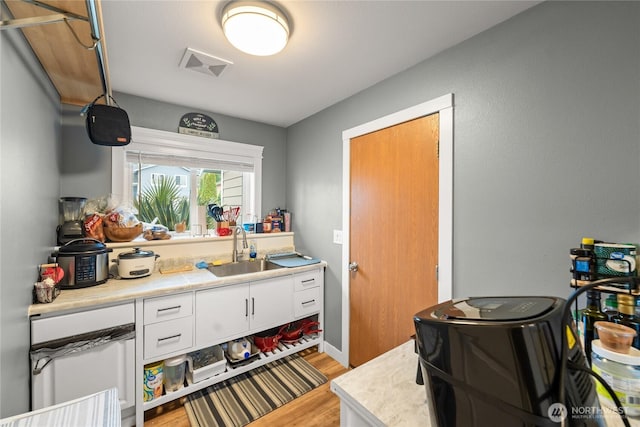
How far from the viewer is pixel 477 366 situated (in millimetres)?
435

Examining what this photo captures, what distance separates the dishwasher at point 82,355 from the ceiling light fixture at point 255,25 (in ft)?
5.40

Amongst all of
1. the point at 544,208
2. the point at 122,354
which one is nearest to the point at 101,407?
the point at 122,354

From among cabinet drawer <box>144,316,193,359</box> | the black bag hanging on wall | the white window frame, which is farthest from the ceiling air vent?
cabinet drawer <box>144,316,193,359</box>

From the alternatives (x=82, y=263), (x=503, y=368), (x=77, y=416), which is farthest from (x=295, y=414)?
(x=503, y=368)

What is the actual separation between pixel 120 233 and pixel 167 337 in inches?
36.2

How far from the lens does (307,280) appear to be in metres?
2.40

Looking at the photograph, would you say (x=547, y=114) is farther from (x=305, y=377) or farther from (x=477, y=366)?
(x=305, y=377)

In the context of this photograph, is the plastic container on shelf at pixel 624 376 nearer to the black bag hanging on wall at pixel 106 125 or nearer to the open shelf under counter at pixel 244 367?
the open shelf under counter at pixel 244 367

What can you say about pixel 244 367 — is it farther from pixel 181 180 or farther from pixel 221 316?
pixel 181 180

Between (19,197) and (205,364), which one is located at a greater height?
(19,197)

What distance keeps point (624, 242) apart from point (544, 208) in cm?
28

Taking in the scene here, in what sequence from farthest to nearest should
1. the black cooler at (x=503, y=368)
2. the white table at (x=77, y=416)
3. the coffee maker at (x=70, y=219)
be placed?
the coffee maker at (x=70, y=219), the white table at (x=77, y=416), the black cooler at (x=503, y=368)

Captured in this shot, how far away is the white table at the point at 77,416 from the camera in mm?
878

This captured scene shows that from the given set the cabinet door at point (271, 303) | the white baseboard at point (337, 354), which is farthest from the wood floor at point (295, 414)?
the cabinet door at point (271, 303)
